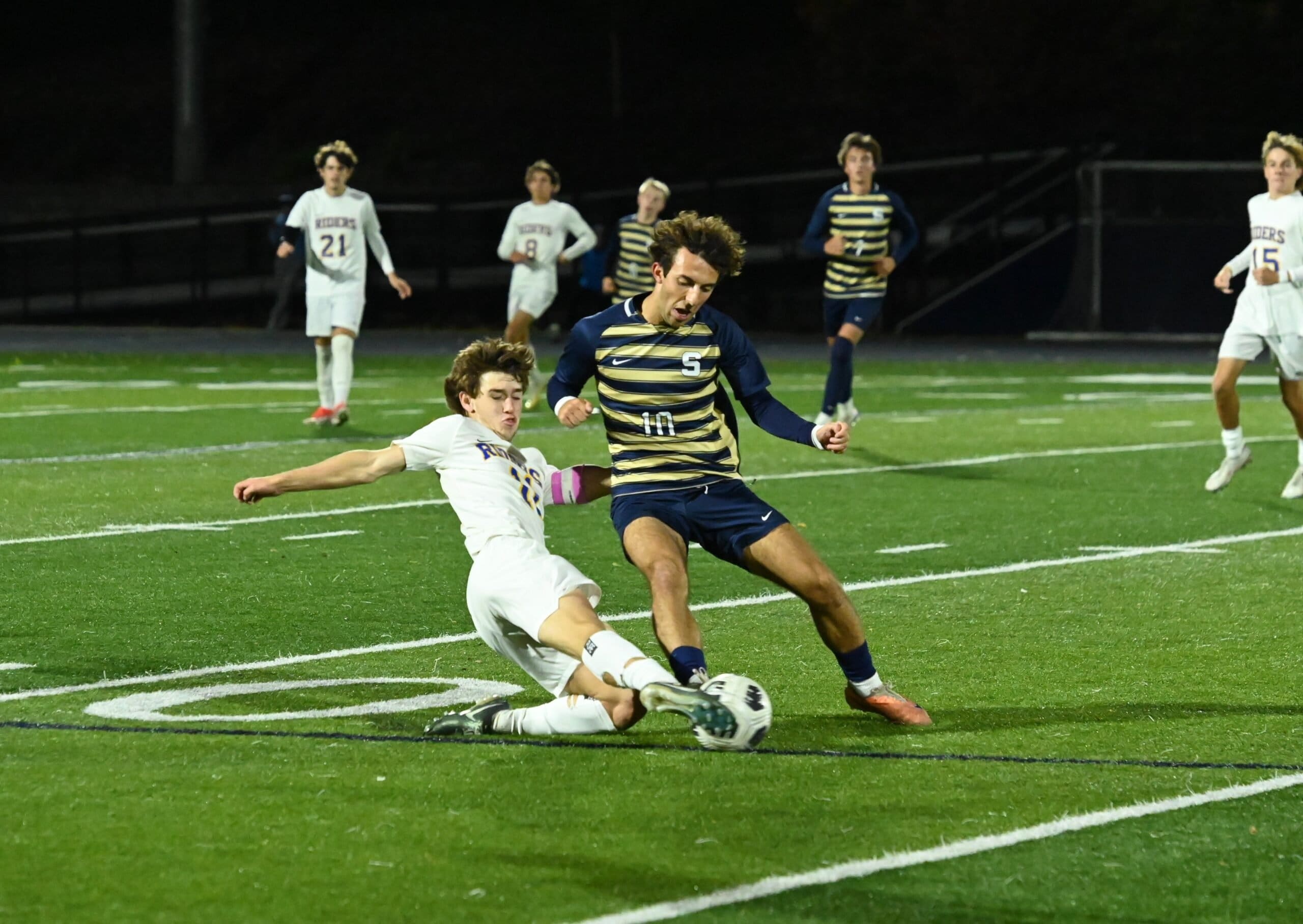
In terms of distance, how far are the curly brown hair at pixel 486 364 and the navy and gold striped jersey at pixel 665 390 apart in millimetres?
342

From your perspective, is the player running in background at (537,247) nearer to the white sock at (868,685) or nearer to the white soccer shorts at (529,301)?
the white soccer shorts at (529,301)

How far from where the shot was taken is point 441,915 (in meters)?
4.90

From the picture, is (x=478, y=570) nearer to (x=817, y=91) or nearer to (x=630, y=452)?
(x=630, y=452)

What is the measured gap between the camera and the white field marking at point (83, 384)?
22.1 meters

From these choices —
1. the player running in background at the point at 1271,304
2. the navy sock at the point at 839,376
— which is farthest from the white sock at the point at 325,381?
the player running in background at the point at 1271,304

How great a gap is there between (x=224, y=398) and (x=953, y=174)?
51.5 feet

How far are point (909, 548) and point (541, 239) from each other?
1046cm

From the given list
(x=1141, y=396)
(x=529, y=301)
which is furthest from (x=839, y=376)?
(x=1141, y=396)

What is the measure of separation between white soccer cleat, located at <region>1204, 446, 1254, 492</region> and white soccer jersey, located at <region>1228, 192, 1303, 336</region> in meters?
0.78

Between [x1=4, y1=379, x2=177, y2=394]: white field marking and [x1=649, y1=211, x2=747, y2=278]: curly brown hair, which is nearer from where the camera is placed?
[x1=649, y1=211, x2=747, y2=278]: curly brown hair

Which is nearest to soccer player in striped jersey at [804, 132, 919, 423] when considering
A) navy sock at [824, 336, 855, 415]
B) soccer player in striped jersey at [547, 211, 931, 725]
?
navy sock at [824, 336, 855, 415]

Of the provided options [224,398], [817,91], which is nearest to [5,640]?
[224,398]

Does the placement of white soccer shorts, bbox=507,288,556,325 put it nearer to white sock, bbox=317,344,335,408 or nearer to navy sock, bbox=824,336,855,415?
white sock, bbox=317,344,335,408

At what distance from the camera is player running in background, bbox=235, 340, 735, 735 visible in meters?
6.65
